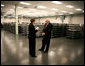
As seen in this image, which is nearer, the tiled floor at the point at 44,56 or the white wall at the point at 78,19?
the tiled floor at the point at 44,56

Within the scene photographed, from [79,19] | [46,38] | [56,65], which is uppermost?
[79,19]

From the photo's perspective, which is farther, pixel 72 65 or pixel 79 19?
pixel 79 19

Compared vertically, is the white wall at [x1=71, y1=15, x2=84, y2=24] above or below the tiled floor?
above

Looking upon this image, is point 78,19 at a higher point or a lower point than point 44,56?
higher

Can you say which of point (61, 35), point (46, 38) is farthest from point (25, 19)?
point (46, 38)

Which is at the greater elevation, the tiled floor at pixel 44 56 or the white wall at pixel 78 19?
the white wall at pixel 78 19

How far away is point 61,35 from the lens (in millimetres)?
10586

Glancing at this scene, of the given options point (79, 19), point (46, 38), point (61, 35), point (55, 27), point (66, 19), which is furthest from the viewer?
point (66, 19)

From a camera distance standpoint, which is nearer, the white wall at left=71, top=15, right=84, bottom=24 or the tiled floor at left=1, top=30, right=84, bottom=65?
the tiled floor at left=1, top=30, right=84, bottom=65

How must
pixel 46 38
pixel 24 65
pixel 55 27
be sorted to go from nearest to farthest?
pixel 24 65 → pixel 46 38 → pixel 55 27

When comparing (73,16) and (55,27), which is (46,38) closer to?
(55,27)

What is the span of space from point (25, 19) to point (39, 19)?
14.7ft

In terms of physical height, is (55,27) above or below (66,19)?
below

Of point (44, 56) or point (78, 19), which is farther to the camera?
point (78, 19)
